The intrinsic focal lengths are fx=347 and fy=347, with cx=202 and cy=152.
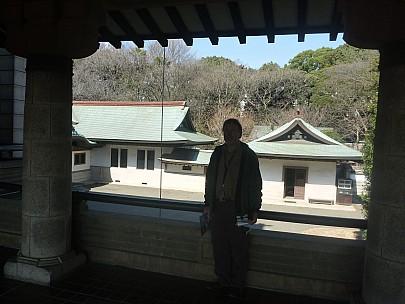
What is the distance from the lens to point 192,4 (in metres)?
3.10

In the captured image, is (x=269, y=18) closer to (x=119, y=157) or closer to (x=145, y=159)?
(x=145, y=159)

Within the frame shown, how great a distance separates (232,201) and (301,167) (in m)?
15.2

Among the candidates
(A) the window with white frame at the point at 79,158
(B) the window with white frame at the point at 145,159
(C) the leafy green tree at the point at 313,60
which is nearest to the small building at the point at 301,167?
(B) the window with white frame at the point at 145,159

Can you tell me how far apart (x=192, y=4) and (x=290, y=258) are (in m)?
2.35

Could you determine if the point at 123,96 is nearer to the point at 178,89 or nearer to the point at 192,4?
the point at 178,89

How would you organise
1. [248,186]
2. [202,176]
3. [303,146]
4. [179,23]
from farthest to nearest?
[202,176], [303,146], [179,23], [248,186]

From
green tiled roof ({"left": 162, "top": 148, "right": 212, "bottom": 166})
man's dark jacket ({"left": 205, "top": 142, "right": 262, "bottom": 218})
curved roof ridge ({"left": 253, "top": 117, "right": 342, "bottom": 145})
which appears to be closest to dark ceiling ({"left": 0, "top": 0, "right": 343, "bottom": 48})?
man's dark jacket ({"left": 205, "top": 142, "right": 262, "bottom": 218})

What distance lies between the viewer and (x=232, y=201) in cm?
268

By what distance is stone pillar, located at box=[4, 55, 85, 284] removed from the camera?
294 cm

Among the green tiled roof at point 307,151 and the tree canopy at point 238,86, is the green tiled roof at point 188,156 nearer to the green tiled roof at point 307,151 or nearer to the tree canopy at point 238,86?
the green tiled roof at point 307,151

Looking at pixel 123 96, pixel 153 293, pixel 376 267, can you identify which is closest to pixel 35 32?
pixel 153 293

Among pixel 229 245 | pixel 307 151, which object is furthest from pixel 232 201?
pixel 307 151

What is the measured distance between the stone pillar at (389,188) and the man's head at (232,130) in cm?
97

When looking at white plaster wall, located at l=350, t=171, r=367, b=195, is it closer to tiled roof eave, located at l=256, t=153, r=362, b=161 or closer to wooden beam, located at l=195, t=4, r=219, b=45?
tiled roof eave, located at l=256, t=153, r=362, b=161
